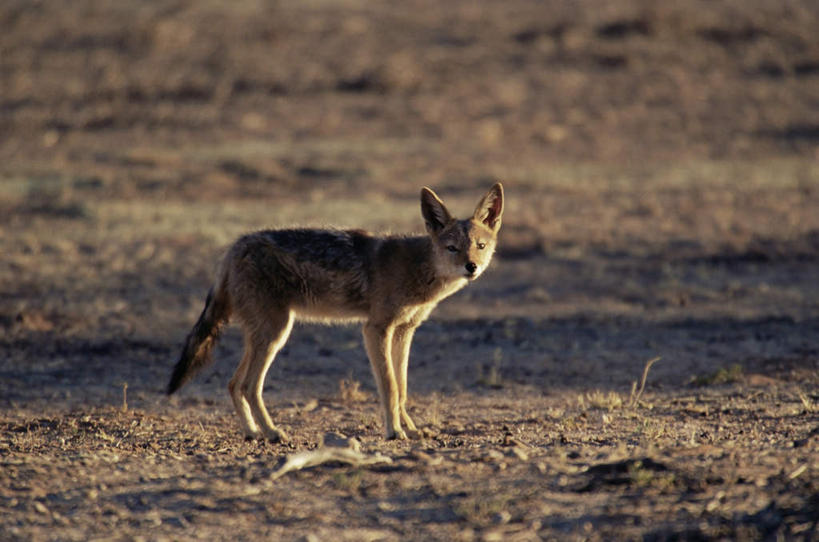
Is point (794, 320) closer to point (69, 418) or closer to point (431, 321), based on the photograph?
point (431, 321)

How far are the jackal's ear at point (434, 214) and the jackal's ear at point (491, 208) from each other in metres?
0.29

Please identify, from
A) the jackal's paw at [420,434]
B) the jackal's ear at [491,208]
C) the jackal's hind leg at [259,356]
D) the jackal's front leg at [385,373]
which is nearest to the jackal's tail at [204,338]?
the jackal's hind leg at [259,356]

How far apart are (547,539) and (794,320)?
24.3 feet

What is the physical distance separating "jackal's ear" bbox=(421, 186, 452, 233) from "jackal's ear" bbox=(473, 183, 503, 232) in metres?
0.29

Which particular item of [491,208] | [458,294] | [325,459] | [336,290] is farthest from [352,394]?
[458,294]

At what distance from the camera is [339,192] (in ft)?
64.1

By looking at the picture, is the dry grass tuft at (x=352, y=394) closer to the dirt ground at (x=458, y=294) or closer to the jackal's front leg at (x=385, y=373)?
the dirt ground at (x=458, y=294)

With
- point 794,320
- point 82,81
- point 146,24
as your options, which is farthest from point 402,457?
point 146,24

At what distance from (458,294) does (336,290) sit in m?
5.25

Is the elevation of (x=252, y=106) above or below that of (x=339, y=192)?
above

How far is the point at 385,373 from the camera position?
7.67 metres

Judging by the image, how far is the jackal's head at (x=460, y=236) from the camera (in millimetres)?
7918

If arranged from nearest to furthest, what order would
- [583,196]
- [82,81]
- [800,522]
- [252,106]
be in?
[800,522], [583,196], [252,106], [82,81]

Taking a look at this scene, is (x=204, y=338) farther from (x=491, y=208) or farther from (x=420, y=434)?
(x=491, y=208)
